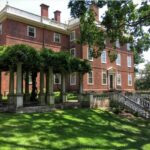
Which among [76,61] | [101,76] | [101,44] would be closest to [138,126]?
[76,61]

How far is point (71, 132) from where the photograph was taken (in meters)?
11.1

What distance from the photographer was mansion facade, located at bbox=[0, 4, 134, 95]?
1059 inches

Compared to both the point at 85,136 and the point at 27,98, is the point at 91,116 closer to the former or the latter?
the point at 85,136

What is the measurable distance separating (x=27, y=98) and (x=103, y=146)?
12.4 metres

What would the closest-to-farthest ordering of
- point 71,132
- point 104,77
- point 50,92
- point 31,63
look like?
point 71,132
point 31,63
point 50,92
point 104,77

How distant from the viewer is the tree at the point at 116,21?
1786 cm

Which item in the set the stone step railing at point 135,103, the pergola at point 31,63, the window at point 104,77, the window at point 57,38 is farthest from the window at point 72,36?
the stone step railing at point 135,103

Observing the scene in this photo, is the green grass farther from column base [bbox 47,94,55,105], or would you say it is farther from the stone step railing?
the stone step railing

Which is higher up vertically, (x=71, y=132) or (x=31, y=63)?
(x=31, y=63)

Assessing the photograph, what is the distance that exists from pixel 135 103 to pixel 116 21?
6.43 meters

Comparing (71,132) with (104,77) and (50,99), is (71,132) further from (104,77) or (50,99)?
(104,77)

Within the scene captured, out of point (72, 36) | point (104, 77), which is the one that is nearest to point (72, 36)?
point (72, 36)

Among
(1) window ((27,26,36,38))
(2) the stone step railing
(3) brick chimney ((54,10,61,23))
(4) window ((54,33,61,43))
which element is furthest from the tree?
(3) brick chimney ((54,10,61,23))

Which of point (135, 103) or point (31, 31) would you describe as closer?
point (135, 103)
